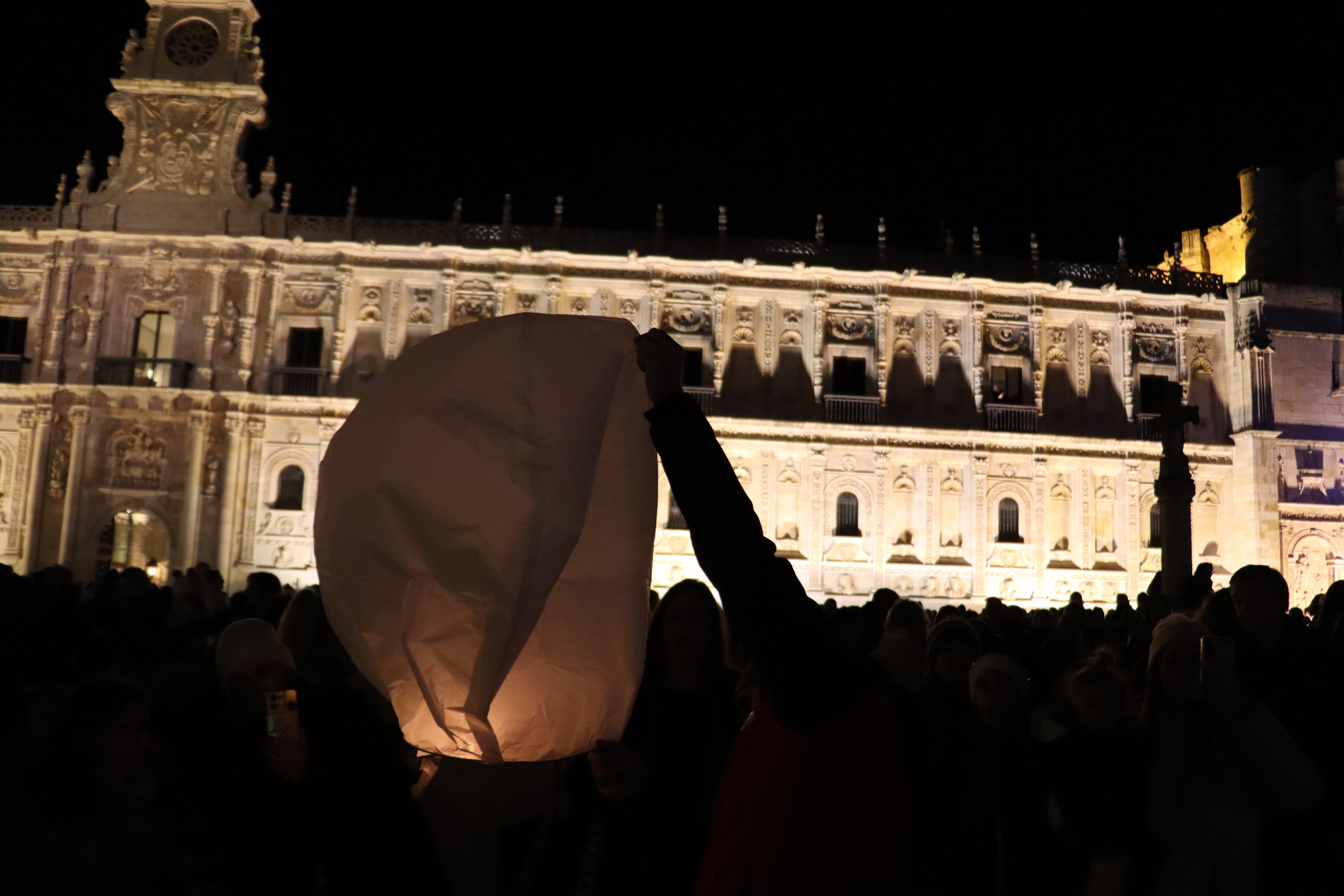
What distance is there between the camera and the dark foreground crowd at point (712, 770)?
6.52 ft

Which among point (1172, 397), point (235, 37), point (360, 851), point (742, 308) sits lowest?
point (360, 851)

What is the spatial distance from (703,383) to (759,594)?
25524 millimetres

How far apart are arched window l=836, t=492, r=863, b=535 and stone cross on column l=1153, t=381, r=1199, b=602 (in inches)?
430

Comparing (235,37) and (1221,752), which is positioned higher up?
(235,37)

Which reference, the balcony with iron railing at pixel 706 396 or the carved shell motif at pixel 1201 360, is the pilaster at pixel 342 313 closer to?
the balcony with iron railing at pixel 706 396

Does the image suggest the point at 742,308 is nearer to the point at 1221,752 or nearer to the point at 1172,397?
the point at 1172,397

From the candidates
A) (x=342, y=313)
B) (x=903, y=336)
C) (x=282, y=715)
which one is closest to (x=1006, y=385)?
(x=903, y=336)

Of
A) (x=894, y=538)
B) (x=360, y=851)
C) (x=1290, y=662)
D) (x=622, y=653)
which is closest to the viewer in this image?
(x=622, y=653)

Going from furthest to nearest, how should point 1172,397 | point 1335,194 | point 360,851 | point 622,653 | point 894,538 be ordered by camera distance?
point 1335,194
point 894,538
point 1172,397
point 360,851
point 622,653

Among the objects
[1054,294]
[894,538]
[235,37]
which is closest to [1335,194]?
[1054,294]

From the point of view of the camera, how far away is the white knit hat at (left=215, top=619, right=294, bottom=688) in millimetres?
3441

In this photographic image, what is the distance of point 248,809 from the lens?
9.32 feet

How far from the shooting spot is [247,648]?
346cm

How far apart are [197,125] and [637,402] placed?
Result: 2856 centimetres
